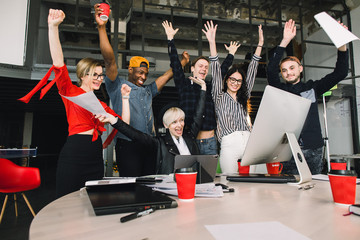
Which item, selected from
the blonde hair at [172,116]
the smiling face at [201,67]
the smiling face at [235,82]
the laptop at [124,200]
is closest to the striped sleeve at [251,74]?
the smiling face at [235,82]

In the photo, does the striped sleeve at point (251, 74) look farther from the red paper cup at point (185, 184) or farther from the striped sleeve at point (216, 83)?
the red paper cup at point (185, 184)

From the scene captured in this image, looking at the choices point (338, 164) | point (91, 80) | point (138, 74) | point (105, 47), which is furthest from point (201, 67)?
point (338, 164)

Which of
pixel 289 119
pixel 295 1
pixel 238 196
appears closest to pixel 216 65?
pixel 289 119

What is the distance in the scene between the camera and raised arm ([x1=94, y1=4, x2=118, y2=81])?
168 centimetres

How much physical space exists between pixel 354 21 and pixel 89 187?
7105 millimetres

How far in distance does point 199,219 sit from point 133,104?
155cm

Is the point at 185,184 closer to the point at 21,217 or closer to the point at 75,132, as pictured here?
the point at 75,132

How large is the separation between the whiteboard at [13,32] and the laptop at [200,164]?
4.41 metres

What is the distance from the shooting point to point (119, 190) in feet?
2.58

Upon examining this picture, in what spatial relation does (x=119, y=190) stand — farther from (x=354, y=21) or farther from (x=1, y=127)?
(x=1, y=127)

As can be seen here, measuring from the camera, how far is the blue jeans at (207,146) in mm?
2039

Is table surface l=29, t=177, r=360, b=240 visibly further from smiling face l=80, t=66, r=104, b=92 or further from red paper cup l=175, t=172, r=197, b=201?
smiling face l=80, t=66, r=104, b=92

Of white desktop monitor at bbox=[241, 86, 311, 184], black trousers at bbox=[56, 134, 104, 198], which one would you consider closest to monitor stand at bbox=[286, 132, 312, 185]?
white desktop monitor at bbox=[241, 86, 311, 184]

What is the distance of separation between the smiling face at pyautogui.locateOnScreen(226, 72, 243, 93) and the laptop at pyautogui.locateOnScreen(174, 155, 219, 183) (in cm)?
102
